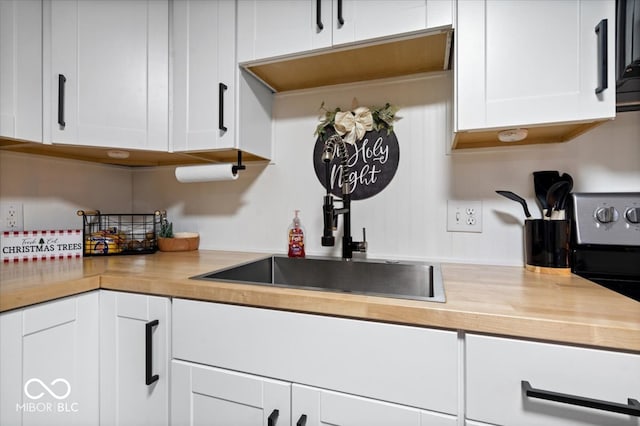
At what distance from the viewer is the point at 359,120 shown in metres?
1.34

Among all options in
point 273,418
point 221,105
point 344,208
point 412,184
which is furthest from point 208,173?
point 273,418

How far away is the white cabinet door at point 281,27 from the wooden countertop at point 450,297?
0.85 metres

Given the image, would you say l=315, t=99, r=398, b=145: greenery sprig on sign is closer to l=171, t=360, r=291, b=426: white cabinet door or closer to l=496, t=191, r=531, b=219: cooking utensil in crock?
l=496, t=191, r=531, b=219: cooking utensil in crock

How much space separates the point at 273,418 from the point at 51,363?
65 cm

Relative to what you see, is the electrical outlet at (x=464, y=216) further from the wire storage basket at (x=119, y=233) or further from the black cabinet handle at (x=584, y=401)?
the wire storage basket at (x=119, y=233)

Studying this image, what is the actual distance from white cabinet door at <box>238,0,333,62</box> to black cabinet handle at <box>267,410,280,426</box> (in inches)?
45.2

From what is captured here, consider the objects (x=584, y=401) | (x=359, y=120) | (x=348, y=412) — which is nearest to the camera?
(x=584, y=401)

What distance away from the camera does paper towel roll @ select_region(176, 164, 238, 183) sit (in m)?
1.37

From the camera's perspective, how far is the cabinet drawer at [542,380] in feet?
1.86

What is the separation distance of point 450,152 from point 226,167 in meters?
0.96

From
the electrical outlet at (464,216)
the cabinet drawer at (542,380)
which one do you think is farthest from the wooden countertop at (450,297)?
the electrical outlet at (464,216)

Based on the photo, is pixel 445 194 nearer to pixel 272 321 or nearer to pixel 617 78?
pixel 617 78

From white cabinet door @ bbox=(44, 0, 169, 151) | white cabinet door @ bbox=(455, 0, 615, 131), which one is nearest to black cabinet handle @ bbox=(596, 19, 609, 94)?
white cabinet door @ bbox=(455, 0, 615, 131)

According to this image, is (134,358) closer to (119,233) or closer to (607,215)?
(119,233)
